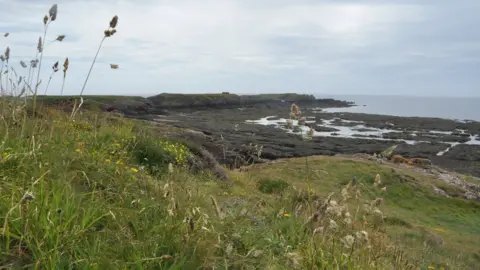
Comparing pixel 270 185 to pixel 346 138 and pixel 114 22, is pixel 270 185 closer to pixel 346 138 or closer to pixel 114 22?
pixel 114 22

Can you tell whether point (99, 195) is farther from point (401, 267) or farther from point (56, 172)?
point (401, 267)

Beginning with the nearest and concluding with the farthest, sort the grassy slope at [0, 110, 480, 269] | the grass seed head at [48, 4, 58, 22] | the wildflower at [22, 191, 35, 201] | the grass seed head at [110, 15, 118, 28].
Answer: the wildflower at [22, 191, 35, 201], the grassy slope at [0, 110, 480, 269], the grass seed head at [48, 4, 58, 22], the grass seed head at [110, 15, 118, 28]

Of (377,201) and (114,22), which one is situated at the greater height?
(114,22)

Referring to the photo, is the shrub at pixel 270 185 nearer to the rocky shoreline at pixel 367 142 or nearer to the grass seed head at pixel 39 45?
the rocky shoreline at pixel 367 142

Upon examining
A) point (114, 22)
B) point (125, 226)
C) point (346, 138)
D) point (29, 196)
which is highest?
point (114, 22)

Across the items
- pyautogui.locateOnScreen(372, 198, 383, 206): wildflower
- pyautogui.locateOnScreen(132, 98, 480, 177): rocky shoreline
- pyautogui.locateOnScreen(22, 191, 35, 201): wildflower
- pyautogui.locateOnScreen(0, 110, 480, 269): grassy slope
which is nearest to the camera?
pyautogui.locateOnScreen(22, 191, 35, 201): wildflower

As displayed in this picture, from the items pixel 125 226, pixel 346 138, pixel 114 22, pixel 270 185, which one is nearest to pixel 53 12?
pixel 114 22

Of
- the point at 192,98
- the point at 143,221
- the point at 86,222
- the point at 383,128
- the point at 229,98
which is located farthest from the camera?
the point at 229,98

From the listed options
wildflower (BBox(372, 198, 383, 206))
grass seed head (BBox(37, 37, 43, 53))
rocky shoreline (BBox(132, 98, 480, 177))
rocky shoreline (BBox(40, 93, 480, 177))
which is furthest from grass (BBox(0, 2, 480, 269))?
rocky shoreline (BBox(132, 98, 480, 177))

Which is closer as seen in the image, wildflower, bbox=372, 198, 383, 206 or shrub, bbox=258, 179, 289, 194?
wildflower, bbox=372, 198, 383, 206

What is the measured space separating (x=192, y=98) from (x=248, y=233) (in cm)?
10705

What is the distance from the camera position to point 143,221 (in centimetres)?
359

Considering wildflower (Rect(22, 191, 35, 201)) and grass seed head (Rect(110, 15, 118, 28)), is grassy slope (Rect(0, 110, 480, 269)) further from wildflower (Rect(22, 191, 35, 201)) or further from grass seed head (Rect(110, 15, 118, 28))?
grass seed head (Rect(110, 15, 118, 28))

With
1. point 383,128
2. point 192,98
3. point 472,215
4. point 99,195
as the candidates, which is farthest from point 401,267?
point 192,98
